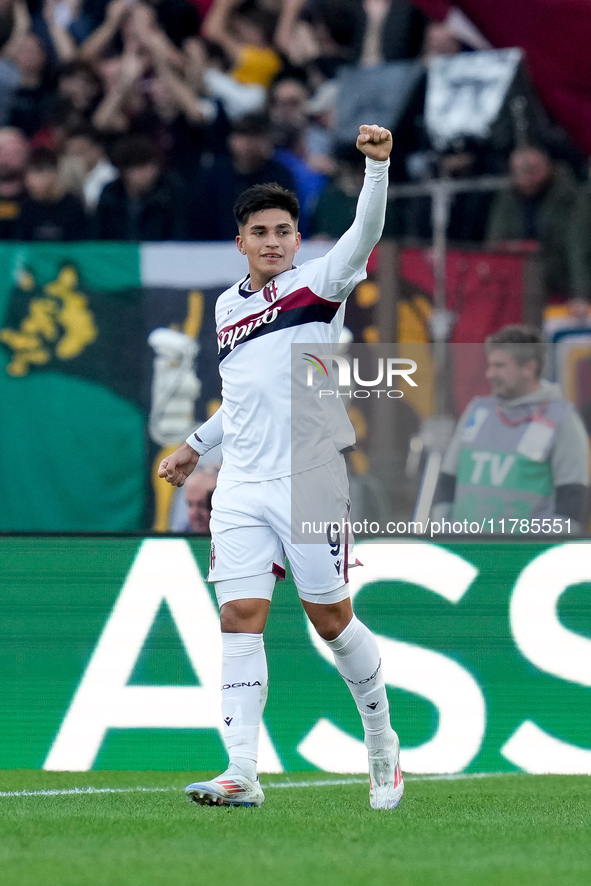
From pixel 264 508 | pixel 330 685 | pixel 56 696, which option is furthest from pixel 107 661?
pixel 264 508

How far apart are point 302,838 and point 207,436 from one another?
1516 millimetres

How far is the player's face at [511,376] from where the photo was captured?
650 centimetres

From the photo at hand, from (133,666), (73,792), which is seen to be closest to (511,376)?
(133,666)

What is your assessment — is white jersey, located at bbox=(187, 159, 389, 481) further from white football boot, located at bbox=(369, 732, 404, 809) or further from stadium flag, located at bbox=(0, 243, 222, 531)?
stadium flag, located at bbox=(0, 243, 222, 531)

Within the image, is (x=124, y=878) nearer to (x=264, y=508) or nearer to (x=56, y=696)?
(x=264, y=508)

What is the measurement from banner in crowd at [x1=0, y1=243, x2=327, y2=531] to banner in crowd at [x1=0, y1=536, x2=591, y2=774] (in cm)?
220

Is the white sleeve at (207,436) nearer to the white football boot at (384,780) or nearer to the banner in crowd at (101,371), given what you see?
the white football boot at (384,780)

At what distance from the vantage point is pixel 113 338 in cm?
848

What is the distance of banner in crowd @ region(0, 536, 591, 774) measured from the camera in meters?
5.86

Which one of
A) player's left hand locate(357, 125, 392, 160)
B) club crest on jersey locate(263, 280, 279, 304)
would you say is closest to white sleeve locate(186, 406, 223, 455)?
club crest on jersey locate(263, 280, 279, 304)

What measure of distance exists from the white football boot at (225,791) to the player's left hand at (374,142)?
188 cm

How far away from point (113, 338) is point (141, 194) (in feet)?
7.02
